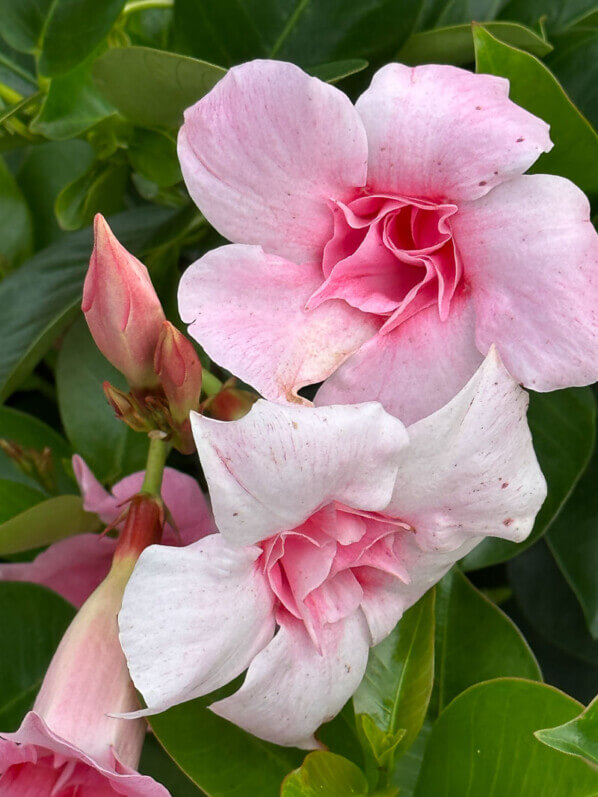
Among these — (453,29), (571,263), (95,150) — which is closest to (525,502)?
(571,263)

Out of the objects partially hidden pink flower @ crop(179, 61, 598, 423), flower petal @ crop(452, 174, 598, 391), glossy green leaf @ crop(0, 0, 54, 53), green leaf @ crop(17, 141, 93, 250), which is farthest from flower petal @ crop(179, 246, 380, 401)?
green leaf @ crop(17, 141, 93, 250)

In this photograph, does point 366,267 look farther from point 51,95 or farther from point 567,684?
point 567,684

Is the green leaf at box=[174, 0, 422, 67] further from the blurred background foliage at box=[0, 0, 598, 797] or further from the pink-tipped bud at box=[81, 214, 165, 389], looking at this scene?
the pink-tipped bud at box=[81, 214, 165, 389]

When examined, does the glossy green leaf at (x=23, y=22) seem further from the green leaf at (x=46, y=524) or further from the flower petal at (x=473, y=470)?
the flower petal at (x=473, y=470)

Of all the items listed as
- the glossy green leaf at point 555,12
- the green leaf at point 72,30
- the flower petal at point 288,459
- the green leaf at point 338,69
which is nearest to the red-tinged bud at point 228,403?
the flower petal at point 288,459

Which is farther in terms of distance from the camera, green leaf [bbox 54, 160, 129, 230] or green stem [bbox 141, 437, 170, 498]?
green leaf [bbox 54, 160, 129, 230]

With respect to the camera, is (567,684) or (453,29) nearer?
(453,29)
